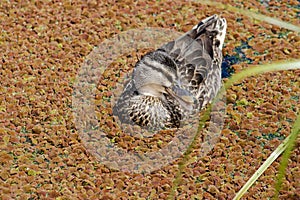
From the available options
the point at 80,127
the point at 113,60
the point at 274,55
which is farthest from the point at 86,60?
the point at 274,55

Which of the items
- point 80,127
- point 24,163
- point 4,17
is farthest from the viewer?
point 4,17

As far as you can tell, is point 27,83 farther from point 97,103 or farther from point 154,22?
point 154,22

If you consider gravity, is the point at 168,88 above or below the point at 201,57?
below

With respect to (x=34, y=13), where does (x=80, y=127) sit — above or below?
below

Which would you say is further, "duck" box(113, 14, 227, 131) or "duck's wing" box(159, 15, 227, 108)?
"duck's wing" box(159, 15, 227, 108)

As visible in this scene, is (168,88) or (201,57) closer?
(168,88)

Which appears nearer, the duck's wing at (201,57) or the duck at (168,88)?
the duck at (168,88)
